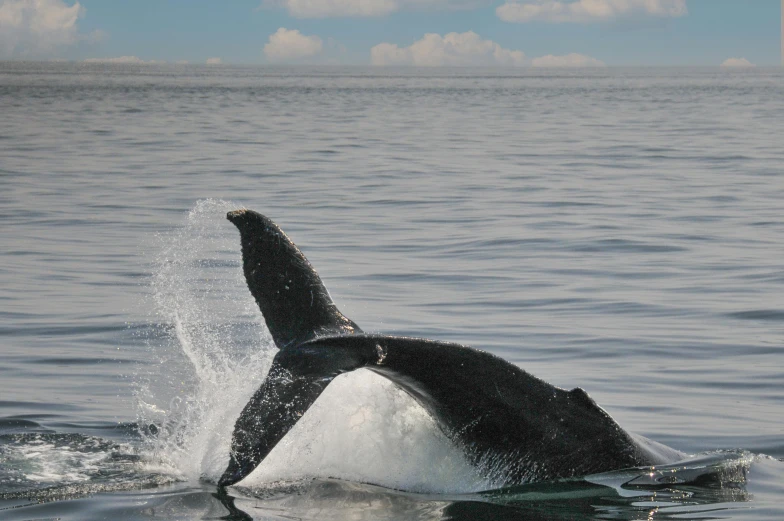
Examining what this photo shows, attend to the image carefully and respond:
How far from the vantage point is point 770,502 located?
263 inches

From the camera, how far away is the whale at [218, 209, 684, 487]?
5.77 m

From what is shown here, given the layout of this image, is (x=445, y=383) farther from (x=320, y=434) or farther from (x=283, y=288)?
(x=320, y=434)

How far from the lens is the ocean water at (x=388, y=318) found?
673cm

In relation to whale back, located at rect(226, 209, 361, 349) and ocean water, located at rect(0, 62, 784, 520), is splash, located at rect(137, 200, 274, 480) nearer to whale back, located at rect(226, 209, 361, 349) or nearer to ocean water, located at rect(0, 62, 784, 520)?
ocean water, located at rect(0, 62, 784, 520)

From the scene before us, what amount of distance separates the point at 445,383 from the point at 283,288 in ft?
3.30

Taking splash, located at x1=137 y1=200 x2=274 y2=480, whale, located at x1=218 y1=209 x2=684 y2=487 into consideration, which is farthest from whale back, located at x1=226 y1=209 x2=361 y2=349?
splash, located at x1=137 y1=200 x2=274 y2=480

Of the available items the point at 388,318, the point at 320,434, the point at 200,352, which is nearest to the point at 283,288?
the point at 320,434

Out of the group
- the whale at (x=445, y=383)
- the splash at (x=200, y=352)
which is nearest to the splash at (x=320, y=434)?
the splash at (x=200, y=352)

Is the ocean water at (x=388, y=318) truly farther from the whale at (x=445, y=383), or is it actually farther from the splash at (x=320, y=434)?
the whale at (x=445, y=383)

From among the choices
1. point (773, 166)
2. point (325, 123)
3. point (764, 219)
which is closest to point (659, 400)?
point (764, 219)

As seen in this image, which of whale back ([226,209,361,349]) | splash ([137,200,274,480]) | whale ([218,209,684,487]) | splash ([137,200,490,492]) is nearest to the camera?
whale ([218,209,684,487])

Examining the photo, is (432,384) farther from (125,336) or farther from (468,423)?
(125,336)

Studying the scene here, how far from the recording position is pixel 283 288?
6430 millimetres

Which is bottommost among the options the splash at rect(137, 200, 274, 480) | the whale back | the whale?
the splash at rect(137, 200, 274, 480)
